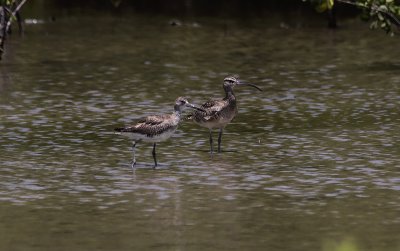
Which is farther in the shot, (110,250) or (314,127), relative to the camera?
(314,127)

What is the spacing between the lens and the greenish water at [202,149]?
14281 mm

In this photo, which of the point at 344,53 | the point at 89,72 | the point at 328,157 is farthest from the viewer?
the point at 344,53

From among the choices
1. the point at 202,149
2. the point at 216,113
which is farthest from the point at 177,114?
the point at 202,149

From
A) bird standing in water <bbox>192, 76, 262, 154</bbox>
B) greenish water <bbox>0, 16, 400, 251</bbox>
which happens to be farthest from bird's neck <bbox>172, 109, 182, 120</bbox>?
bird standing in water <bbox>192, 76, 262, 154</bbox>

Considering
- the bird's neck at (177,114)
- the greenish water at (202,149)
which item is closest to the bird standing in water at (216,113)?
the greenish water at (202,149)

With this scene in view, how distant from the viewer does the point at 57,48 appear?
115 feet

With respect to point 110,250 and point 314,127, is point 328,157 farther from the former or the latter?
point 110,250

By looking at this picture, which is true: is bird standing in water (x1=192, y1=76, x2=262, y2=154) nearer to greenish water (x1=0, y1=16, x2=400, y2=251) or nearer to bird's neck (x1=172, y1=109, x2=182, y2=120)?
greenish water (x1=0, y1=16, x2=400, y2=251)

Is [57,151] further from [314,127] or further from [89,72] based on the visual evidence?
[89,72]

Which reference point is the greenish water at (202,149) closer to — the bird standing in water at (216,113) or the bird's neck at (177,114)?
the bird standing in water at (216,113)

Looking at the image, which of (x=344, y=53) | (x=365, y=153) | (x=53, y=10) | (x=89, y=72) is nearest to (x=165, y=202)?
(x=365, y=153)

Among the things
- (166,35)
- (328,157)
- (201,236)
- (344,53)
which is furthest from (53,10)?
(201,236)

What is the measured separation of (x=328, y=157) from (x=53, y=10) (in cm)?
2910

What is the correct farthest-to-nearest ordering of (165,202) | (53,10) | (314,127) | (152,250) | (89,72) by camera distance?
(53,10) < (89,72) < (314,127) < (165,202) < (152,250)
